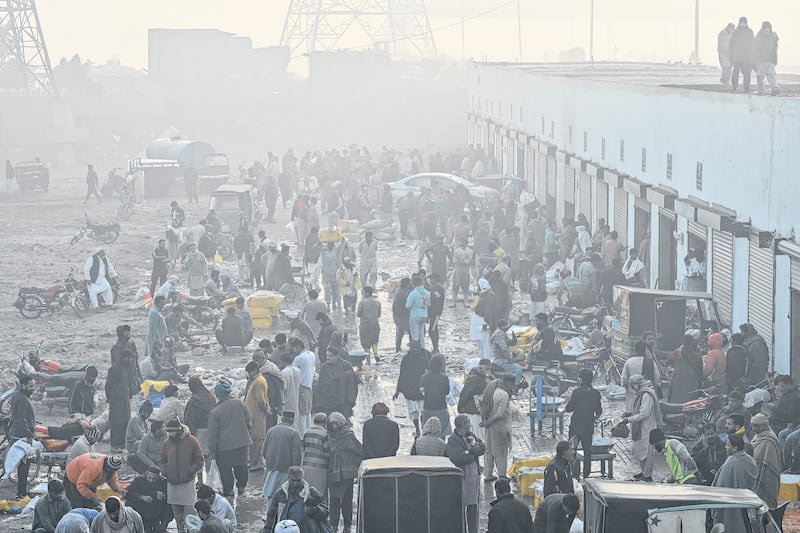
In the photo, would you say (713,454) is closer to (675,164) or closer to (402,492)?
(402,492)

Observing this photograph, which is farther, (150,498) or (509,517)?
(150,498)

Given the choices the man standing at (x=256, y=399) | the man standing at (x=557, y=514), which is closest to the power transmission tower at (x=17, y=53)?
the man standing at (x=256, y=399)

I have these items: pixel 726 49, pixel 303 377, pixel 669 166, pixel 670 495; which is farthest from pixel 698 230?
pixel 670 495

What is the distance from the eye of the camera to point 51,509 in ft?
38.5

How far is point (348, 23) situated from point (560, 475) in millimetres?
96930

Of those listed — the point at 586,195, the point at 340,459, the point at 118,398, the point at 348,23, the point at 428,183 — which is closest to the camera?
the point at 340,459

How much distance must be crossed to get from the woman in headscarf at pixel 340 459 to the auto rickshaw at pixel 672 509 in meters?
3.29

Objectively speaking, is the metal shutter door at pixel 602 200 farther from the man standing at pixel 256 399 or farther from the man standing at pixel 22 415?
the man standing at pixel 22 415

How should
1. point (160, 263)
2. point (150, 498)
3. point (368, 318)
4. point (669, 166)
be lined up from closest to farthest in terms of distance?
point (150, 498) < point (368, 318) < point (669, 166) < point (160, 263)

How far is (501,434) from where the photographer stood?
1459 centimetres

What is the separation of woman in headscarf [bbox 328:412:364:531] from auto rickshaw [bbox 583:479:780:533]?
329cm

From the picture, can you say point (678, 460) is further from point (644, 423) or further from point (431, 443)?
point (431, 443)

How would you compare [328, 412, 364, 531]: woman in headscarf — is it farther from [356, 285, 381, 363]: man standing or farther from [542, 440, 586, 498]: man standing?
[356, 285, 381, 363]: man standing

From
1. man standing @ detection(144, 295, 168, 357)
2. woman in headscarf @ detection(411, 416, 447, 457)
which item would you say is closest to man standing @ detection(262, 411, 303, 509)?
woman in headscarf @ detection(411, 416, 447, 457)
